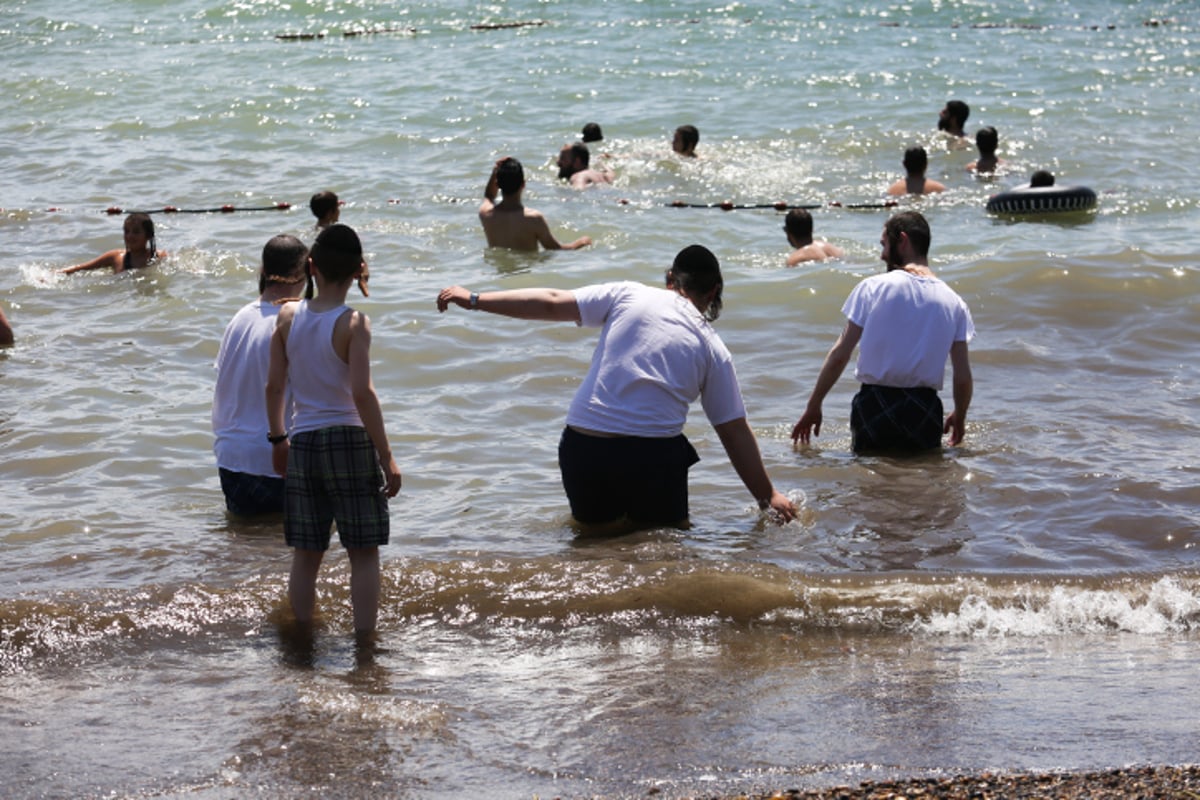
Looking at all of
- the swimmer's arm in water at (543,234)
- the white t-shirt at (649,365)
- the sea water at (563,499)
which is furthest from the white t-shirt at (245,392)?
the swimmer's arm in water at (543,234)

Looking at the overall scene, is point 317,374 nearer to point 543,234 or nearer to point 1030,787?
point 1030,787

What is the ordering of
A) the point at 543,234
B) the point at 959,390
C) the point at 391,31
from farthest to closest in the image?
the point at 391,31 < the point at 543,234 < the point at 959,390

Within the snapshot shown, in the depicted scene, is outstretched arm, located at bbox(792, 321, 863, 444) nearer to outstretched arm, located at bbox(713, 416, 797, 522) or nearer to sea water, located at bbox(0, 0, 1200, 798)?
sea water, located at bbox(0, 0, 1200, 798)

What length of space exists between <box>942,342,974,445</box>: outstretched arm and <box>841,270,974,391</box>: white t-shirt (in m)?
0.07

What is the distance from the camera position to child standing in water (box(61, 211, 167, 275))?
501 inches

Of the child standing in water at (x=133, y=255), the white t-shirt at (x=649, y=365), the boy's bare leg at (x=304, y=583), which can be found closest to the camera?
the boy's bare leg at (x=304, y=583)

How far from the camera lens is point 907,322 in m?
7.90

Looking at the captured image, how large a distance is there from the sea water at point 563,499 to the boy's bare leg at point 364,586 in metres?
0.12

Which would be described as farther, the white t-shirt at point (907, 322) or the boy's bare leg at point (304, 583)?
the white t-shirt at point (907, 322)

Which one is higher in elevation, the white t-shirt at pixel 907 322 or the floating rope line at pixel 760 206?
the floating rope line at pixel 760 206

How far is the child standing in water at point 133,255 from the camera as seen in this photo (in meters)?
12.7

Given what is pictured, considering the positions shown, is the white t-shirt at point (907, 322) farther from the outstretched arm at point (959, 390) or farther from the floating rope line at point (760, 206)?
the floating rope line at point (760, 206)

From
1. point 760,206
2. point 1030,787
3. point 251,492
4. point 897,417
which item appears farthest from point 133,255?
point 1030,787

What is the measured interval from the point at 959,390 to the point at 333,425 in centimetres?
378
